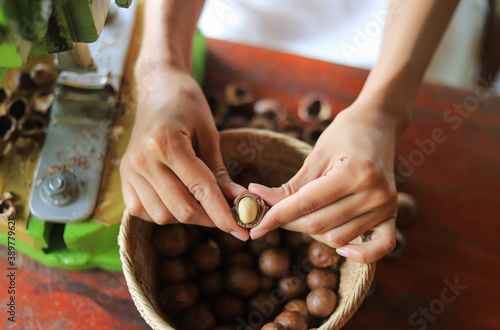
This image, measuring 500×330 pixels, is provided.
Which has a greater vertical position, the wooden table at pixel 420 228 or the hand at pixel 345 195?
the hand at pixel 345 195

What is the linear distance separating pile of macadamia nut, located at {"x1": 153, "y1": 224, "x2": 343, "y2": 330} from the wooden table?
0.14 meters

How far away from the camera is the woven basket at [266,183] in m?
0.83

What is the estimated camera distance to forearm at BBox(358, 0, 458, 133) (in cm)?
98

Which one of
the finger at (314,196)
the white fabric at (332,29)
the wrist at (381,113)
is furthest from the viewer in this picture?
the white fabric at (332,29)

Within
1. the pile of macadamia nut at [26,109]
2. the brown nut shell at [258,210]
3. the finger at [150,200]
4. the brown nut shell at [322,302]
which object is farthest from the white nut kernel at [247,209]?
the pile of macadamia nut at [26,109]

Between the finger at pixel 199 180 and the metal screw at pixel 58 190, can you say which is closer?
the finger at pixel 199 180

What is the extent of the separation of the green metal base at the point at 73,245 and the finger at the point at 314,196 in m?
0.44

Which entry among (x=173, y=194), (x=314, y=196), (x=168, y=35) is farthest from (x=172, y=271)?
(x=168, y=35)

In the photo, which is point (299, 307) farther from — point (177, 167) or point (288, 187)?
point (177, 167)

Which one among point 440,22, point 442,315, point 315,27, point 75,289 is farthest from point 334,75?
point 75,289

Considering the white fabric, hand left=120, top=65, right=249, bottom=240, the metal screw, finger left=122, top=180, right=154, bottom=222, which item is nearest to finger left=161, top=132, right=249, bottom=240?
hand left=120, top=65, right=249, bottom=240

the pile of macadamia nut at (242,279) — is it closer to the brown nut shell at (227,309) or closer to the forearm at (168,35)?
the brown nut shell at (227,309)

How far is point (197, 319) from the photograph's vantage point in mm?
956

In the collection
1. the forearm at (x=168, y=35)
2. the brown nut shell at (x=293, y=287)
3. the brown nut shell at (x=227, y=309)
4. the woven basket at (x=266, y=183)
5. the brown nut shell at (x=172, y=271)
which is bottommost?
the brown nut shell at (x=227, y=309)
